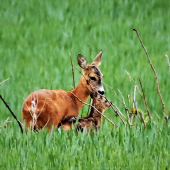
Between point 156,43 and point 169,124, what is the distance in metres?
6.78

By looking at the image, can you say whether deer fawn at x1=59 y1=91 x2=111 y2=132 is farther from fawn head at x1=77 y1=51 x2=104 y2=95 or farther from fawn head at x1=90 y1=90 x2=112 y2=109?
fawn head at x1=77 y1=51 x2=104 y2=95

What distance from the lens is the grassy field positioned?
5.00 metres

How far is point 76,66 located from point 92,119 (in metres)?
4.96

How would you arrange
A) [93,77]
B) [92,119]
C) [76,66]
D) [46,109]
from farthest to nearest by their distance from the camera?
[76,66]
[93,77]
[92,119]
[46,109]

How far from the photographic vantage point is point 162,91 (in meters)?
9.81

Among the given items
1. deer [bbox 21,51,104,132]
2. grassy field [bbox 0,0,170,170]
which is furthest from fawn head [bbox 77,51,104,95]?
grassy field [bbox 0,0,170,170]

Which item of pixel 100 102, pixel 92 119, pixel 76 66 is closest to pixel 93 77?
pixel 100 102

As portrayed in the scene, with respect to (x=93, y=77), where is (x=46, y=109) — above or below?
below

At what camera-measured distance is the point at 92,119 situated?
6141 mm

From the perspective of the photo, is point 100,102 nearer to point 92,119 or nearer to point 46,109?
point 92,119

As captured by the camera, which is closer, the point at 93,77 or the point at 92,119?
the point at 92,119

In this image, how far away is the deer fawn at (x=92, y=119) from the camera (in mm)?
5934

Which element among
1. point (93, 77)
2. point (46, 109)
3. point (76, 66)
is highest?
point (76, 66)

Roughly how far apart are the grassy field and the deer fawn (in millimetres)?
135
